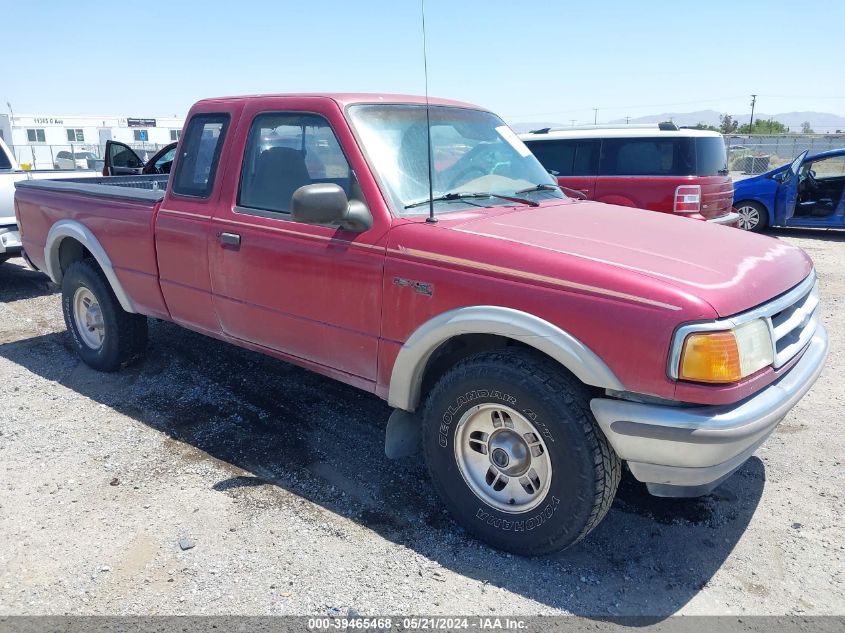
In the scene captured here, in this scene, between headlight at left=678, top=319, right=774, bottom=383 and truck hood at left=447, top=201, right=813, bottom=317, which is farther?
truck hood at left=447, top=201, right=813, bottom=317

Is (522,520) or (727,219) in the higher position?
(727,219)

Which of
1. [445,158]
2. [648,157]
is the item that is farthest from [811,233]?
[445,158]

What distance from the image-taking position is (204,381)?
5102mm

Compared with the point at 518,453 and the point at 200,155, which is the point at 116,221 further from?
the point at 518,453

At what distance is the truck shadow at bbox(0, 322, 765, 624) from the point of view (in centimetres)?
291

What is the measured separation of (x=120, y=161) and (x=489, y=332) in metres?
6.68

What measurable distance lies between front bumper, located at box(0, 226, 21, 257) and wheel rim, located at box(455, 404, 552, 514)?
655 cm

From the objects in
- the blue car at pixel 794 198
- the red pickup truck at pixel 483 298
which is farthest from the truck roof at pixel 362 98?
the blue car at pixel 794 198

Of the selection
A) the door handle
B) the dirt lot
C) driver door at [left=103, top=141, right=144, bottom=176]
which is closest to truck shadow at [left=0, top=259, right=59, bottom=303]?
driver door at [left=103, top=141, right=144, bottom=176]

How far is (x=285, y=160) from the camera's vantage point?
387cm

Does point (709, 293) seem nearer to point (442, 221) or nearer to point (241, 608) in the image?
point (442, 221)

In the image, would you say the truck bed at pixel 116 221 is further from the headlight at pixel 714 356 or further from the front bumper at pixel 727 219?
the front bumper at pixel 727 219

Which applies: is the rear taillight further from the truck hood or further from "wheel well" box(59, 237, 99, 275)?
"wheel well" box(59, 237, 99, 275)

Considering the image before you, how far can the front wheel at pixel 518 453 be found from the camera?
2738 mm
